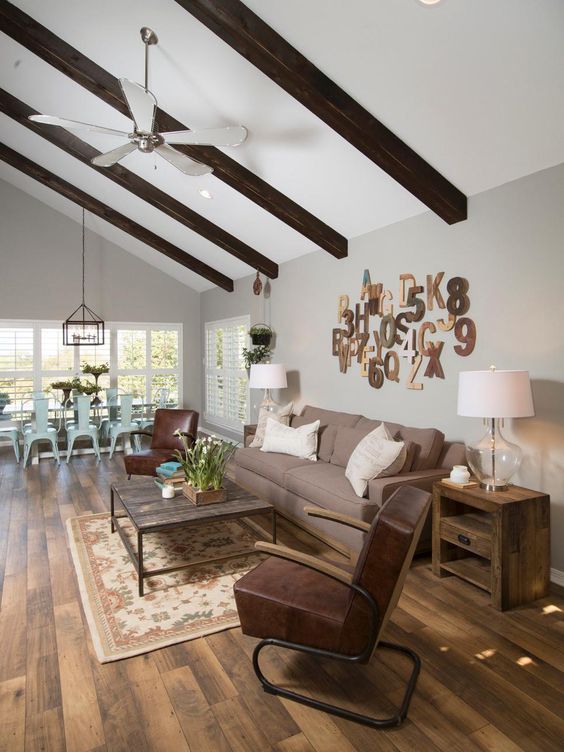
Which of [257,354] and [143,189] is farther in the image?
[257,354]

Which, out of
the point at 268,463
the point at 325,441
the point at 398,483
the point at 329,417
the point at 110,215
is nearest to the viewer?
the point at 398,483

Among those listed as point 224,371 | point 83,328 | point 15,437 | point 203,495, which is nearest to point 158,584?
point 203,495

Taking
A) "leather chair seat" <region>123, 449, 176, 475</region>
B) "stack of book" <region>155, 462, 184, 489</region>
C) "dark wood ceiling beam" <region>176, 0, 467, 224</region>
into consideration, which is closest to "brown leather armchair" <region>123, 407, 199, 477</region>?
"leather chair seat" <region>123, 449, 176, 475</region>

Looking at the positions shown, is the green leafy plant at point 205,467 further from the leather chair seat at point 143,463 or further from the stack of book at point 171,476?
the leather chair seat at point 143,463

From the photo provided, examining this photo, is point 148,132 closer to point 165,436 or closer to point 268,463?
point 268,463

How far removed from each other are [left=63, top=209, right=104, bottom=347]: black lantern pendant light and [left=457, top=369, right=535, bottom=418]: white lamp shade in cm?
657

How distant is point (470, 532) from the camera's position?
309 cm

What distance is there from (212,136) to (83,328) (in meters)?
5.59

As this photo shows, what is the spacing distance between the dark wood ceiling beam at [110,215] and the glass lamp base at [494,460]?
17.4 feet

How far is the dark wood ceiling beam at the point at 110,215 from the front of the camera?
6.40m

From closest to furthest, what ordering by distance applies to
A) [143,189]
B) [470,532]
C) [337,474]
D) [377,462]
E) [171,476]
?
[470,532] → [377,462] → [171,476] → [337,474] → [143,189]

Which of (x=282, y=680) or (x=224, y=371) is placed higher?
(x=224, y=371)

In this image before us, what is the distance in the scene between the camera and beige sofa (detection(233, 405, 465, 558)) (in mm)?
3477

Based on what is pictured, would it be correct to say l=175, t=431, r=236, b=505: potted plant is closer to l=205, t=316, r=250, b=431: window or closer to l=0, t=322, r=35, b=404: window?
l=205, t=316, r=250, b=431: window
